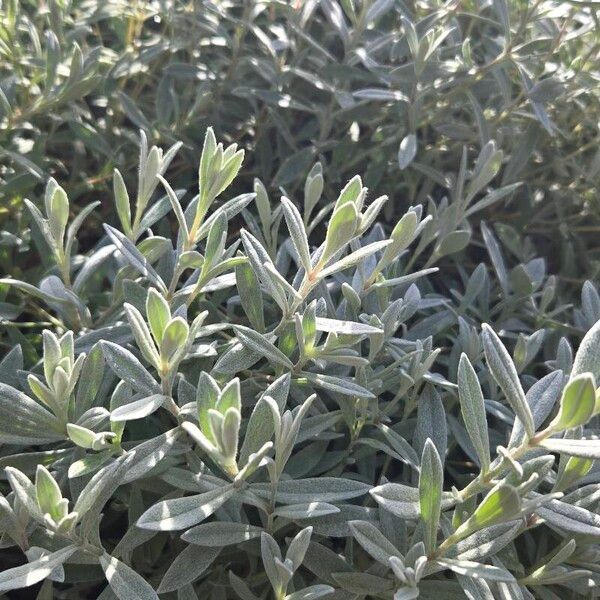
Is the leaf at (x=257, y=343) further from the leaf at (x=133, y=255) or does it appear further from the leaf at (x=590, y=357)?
the leaf at (x=590, y=357)

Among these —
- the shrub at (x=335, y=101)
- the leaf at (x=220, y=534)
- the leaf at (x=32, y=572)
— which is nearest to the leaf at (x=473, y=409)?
the leaf at (x=220, y=534)

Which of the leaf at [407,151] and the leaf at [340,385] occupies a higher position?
the leaf at [407,151]

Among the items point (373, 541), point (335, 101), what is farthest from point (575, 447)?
point (335, 101)

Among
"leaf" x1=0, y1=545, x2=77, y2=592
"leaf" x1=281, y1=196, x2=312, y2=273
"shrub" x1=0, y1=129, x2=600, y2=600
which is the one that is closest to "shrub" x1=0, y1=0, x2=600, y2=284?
"shrub" x1=0, y1=129, x2=600, y2=600

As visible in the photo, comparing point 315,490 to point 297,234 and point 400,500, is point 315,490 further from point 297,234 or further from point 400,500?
point 297,234

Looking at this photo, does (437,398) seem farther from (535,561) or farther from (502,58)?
(502,58)

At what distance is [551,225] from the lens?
1.45 metres

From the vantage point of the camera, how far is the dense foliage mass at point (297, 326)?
0.70m

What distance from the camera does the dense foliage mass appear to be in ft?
2.28

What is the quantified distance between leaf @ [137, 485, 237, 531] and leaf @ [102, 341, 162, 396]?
113 mm

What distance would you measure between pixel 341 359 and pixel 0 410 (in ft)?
1.07

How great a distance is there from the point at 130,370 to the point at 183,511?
0.15 meters

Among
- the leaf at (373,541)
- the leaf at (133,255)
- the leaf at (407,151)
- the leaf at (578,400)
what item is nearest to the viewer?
the leaf at (578,400)

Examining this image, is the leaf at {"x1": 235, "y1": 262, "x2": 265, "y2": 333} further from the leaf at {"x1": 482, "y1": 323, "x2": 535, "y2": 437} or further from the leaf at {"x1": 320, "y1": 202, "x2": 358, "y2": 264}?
the leaf at {"x1": 482, "y1": 323, "x2": 535, "y2": 437}
